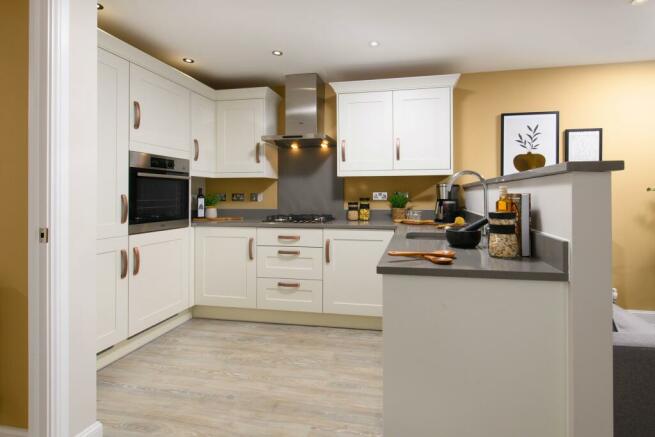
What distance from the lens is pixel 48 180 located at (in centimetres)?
154

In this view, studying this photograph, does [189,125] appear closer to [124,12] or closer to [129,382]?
[124,12]

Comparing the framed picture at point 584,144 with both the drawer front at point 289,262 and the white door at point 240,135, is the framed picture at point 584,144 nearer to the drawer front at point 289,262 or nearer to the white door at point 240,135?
the drawer front at point 289,262

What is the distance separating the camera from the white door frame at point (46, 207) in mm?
1533

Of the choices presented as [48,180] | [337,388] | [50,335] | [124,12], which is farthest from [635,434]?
[124,12]

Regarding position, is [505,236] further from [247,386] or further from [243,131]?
[243,131]

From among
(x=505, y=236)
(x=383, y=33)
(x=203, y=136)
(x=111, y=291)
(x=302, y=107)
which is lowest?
(x=111, y=291)

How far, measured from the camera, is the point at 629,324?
157 cm

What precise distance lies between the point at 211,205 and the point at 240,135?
0.82 meters

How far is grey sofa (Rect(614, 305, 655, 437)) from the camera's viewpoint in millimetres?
1377

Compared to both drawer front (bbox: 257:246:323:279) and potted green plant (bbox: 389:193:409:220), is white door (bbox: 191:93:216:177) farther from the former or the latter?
potted green plant (bbox: 389:193:409:220)

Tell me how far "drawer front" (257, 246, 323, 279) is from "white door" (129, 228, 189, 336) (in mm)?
665

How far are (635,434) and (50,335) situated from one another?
7.33 ft

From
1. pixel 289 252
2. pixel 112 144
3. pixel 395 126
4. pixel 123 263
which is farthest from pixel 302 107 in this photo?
pixel 123 263

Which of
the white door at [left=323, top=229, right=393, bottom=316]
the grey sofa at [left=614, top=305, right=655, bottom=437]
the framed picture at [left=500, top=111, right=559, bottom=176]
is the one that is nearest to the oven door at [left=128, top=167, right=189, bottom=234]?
the white door at [left=323, top=229, right=393, bottom=316]
